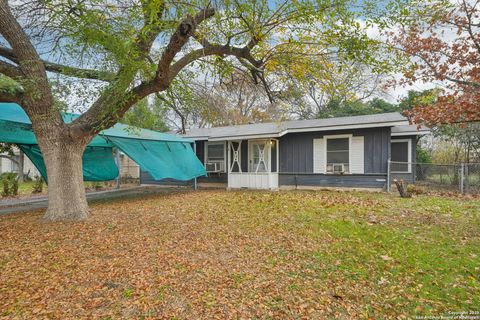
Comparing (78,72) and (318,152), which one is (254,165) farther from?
(78,72)

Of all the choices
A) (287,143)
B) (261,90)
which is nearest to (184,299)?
(261,90)

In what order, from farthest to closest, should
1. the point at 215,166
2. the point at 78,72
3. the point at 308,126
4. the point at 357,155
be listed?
1. the point at 215,166
2. the point at 308,126
3. the point at 357,155
4. the point at 78,72

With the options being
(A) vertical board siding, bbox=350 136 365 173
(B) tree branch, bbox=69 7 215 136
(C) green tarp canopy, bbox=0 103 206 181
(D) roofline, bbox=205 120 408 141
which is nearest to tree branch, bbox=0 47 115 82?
(B) tree branch, bbox=69 7 215 136

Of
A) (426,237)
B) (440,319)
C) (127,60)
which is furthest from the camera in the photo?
(127,60)

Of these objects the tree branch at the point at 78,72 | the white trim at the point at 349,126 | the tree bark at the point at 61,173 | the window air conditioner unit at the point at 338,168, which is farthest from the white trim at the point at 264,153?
the tree bark at the point at 61,173

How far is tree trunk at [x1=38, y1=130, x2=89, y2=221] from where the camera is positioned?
230 inches

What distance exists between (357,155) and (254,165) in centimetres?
452

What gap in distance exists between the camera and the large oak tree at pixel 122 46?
448 cm

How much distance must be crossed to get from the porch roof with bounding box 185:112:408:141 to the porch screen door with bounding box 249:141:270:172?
29.7 inches

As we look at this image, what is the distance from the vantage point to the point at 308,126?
11891 millimetres

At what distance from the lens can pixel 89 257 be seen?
154 inches

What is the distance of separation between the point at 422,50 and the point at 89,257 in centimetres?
908

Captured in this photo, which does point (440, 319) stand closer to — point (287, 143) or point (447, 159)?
point (287, 143)

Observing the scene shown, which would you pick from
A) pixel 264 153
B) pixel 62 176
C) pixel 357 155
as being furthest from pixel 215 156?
pixel 62 176
